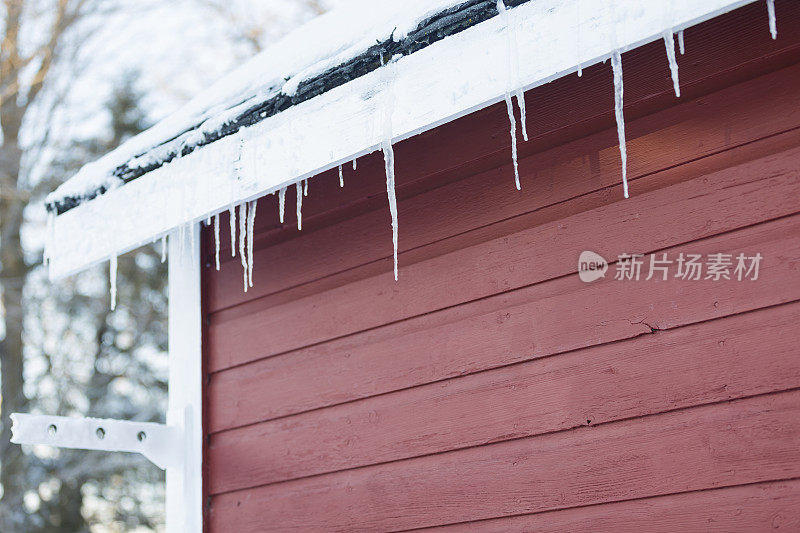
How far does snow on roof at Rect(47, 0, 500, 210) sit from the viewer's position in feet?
7.09

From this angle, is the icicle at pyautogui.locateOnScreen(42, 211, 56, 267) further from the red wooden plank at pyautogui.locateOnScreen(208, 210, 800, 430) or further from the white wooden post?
the red wooden plank at pyautogui.locateOnScreen(208, 210, 800, 430)

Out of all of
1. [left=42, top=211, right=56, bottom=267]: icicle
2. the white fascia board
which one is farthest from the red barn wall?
[left=42, top=211, right=56, bottom=267]: icicle

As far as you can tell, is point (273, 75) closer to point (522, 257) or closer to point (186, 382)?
point (522, 257)

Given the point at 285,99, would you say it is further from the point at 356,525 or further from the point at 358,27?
the point at 356,525

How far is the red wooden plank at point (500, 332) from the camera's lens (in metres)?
1.95

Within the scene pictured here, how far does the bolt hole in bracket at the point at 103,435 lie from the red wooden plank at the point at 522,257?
29 centimetres

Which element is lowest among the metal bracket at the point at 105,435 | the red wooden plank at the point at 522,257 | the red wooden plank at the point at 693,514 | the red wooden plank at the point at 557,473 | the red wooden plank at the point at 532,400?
the red wooden plank at the point at 693,514

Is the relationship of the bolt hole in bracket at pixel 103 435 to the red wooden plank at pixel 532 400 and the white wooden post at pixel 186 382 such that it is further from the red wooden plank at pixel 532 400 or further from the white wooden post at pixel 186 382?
the red wooden plank at pixel 532 400

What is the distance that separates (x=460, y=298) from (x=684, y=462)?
0.76 m

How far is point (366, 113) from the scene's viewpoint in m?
2.18

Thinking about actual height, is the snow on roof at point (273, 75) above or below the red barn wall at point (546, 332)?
above

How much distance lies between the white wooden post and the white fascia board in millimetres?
237

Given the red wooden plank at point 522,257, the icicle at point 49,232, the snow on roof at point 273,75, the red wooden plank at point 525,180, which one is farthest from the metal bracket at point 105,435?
the snow on roof at point 273,75

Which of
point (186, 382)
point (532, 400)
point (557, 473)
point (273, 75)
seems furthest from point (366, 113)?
point (186, 382)
